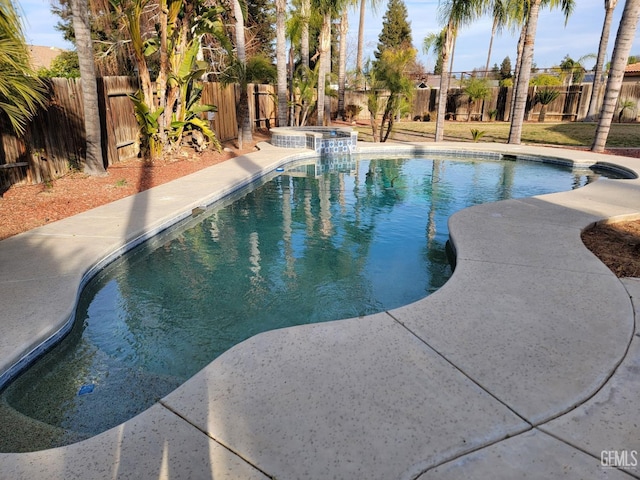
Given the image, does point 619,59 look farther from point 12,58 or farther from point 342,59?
point 12,58

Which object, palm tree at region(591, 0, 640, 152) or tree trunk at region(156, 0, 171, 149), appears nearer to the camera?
tree trunk at region(156, 0, 171, 149)

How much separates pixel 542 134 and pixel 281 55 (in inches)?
482

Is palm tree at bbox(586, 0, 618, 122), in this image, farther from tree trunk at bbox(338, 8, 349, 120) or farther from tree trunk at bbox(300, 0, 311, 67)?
tree trunk at bbox(300, 0, 311, 67)

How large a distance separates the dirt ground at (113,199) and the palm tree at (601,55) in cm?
2009

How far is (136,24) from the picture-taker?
29.9 ft

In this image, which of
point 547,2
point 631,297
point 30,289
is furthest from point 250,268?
point 547,2

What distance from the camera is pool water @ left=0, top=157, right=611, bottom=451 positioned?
3043 millimetres

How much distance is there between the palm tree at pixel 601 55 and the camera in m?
20.5

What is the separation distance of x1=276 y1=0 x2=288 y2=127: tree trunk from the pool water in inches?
325

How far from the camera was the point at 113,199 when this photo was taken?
7.62 m

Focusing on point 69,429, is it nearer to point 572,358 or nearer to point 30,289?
point 30,289

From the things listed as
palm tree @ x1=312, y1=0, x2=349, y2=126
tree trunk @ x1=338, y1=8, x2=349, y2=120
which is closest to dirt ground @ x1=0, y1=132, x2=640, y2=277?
palm tree @ x1=312, y1=0, x2=349, y2=126

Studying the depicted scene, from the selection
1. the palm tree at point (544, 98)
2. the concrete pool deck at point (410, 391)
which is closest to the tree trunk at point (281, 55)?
the concrete pool deck at point (410, 391)

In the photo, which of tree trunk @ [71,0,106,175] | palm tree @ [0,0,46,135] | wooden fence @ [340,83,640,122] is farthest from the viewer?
wooden fence @ [340,83,640,122]
